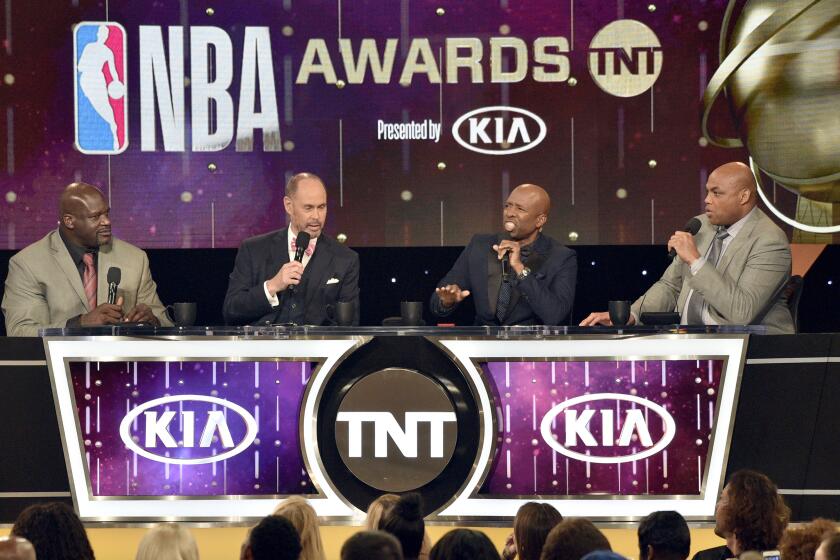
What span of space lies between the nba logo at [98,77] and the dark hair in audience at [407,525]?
182 inches

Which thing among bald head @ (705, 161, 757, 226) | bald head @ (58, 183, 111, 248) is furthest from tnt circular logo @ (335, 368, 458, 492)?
bald head @ (58, 183, 111, 248)

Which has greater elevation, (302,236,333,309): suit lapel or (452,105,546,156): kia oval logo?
(452,105,546,156): kia oval logo

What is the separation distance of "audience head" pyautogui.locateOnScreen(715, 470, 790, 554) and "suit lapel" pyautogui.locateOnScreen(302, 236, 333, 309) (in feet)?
9.75

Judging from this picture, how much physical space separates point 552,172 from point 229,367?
3.09 meters

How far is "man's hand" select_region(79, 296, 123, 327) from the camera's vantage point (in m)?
6.08

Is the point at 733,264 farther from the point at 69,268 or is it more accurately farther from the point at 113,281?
the point at 69,268

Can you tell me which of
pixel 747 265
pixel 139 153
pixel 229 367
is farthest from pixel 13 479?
pixel 747 265

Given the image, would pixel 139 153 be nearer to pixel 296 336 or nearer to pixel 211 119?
pixel 211 119

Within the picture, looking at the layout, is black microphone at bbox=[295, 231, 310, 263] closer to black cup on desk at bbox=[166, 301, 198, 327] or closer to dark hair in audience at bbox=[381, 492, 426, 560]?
black cup on desk at bbox=[166, 301, 198, 327]

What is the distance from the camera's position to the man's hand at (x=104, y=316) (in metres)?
6.08

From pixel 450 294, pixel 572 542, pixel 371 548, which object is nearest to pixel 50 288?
pixel 450 294

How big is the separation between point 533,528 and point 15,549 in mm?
1637

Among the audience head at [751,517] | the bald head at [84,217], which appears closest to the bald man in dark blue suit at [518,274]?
the bald head at [84,217]

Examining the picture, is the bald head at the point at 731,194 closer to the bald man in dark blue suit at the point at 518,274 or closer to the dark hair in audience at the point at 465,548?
the bald man in dark blue suit at the point at 518,274
